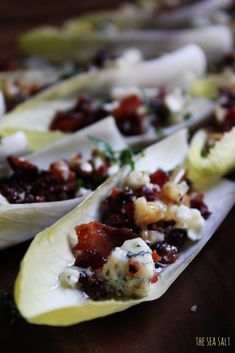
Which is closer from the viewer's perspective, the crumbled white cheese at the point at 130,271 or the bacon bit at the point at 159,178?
the crumbled white cheese at the point at 130,271

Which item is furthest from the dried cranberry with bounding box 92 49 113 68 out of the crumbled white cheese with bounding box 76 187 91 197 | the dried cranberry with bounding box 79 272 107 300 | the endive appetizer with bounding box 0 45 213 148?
the dried cranberry with bounding box 79 272 107 300

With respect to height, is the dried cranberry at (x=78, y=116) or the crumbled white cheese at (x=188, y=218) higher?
the dried cranberry at (x=78, y=116)

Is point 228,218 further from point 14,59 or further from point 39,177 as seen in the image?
point 14,59

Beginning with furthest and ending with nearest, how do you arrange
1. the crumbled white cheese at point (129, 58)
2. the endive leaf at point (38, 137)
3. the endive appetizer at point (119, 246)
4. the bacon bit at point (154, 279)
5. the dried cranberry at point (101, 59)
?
1. the dried cranberry at point (101, 59)
2. the crumbled white cheese at point (129, 58)
3. the endive leaf at point (38, 137)
4. the bacon bit at point (154, 279)
5. the endive appetizer at point (119, 246)

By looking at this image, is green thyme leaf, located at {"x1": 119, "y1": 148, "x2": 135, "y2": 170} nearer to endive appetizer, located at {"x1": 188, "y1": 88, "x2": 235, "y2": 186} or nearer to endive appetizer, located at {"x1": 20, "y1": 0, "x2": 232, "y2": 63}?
endive appetizer, located at {"x1": 188, "y1": 88, "x2": 235, "y2": 186}

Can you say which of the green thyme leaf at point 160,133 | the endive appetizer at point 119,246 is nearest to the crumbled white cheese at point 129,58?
the green thyme leaf at point 160,133

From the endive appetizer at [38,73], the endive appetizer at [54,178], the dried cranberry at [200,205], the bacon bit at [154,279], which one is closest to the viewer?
the bacon bit at [154,279]

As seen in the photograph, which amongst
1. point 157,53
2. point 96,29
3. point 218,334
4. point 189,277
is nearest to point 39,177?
point 189,277

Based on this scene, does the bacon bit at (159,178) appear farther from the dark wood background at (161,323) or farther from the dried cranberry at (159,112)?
the dried cranberry at (159,112)
